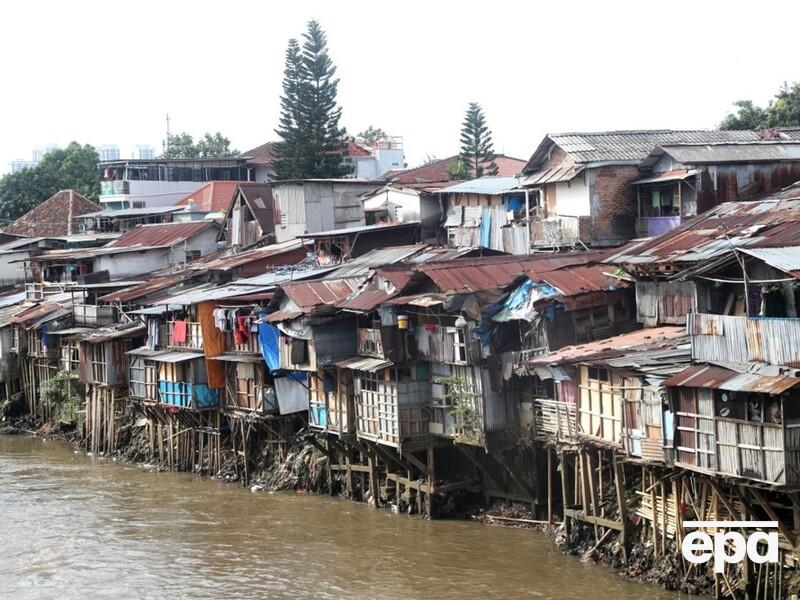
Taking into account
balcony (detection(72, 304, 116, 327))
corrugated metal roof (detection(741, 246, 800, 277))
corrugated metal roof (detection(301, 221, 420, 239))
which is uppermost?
corrugated metal roof (detection(301, 221, 420, 239))

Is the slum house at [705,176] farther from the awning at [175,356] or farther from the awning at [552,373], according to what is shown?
the awning at [175,356]

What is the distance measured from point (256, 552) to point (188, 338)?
38.2 feet

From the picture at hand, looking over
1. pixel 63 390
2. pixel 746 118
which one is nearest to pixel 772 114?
pixel 746 118

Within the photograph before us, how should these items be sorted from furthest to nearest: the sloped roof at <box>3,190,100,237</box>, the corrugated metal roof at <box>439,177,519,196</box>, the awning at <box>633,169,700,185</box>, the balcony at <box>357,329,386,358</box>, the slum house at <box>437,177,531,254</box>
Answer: the sloped roof at <box>3,190,100,237</box> → the corrugated metal roof at <box>439,177,519,196</box> → the slum house at <box>437,177,531,254</box> → the awning at <box>633,169,700,185</box> → the balcony at <box>357,329,386,358</box>

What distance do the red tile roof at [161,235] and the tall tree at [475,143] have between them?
1361 centimetres

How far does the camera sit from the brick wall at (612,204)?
114ft

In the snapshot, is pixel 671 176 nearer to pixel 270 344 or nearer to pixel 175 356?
pixel 270 344

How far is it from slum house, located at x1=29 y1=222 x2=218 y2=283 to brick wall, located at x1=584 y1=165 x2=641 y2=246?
23165 millimetres

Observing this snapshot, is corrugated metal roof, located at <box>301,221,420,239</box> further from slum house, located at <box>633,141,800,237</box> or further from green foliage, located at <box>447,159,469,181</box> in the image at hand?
green foliage, located at <box>447,159,469,181</box>


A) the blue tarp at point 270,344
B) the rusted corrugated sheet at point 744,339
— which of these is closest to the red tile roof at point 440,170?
the blue tarp at point 270,344

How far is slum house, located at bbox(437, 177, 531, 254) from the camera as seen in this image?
125 ft

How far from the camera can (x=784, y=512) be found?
2138 centimetres

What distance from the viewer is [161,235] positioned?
5400 cm

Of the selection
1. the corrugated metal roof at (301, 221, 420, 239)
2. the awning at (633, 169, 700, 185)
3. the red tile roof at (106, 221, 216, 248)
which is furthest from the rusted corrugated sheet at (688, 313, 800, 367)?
the red tile roof at (106, 221, 216, 248)
